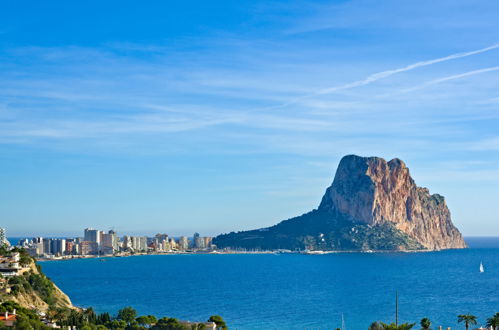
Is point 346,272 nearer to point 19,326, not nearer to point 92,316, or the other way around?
point 92,316

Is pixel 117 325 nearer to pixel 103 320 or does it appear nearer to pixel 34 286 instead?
pixel 103 320

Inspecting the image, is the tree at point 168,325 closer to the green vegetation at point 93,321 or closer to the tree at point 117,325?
the green vegetation at point 93,321

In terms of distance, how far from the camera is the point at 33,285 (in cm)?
8081

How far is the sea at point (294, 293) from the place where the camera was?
3661 inches

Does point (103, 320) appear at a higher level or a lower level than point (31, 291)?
lower

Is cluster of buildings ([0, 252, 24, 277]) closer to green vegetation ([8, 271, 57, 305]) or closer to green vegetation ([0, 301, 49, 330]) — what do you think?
green vegetation ([8, 271, 57, 305])

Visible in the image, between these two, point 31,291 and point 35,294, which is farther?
point 35,294

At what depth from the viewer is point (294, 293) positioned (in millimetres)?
122938

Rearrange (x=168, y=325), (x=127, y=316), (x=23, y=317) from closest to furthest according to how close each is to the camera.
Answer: (x=23, y=317) < (x=168, y=325) < (x=127, y=316)

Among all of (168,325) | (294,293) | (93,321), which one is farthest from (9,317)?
(294,293)

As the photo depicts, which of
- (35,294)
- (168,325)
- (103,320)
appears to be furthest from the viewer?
(35,294)

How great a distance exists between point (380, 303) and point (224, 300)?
2384 centimetres

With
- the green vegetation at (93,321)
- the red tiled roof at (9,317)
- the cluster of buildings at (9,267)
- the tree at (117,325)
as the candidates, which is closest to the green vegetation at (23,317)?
the green vegetation at (93,321)

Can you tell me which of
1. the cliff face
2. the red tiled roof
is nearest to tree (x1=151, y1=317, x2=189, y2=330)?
the red tiled roof
